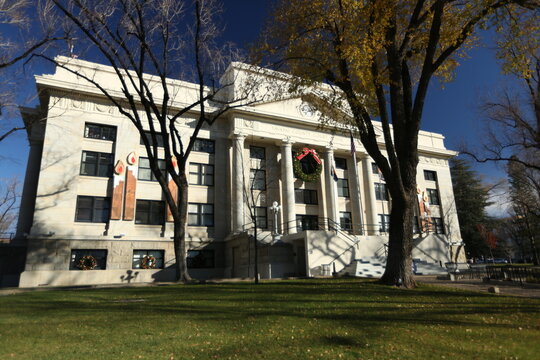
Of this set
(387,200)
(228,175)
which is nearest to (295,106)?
(228,175)

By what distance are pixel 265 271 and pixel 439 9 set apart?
18809mm

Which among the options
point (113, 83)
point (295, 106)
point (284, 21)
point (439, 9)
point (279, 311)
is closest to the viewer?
point (279, 311)

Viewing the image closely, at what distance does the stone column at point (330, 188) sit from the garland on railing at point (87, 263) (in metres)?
19.3

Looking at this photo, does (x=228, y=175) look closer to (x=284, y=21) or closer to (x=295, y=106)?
(x=295, y=106)

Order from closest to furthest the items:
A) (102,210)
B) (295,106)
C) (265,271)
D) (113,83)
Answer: (265,271)
(102,210)
(113,83)
(295,106)

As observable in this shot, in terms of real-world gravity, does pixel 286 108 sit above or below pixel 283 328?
above

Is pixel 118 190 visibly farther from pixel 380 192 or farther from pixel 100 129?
pixel 380 192

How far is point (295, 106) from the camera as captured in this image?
34875 mm

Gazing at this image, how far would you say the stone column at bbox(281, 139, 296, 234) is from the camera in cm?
3089

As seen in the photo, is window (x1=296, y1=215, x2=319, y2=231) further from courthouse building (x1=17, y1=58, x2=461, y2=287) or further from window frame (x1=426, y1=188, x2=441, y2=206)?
window frame (x1=426, y1=188, x2=441, y2=206)

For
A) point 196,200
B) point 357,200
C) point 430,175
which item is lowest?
point 196,200

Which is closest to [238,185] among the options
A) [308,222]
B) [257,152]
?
[257,152]

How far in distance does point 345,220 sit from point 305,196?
4892 millimetres

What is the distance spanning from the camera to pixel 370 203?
120 feet
